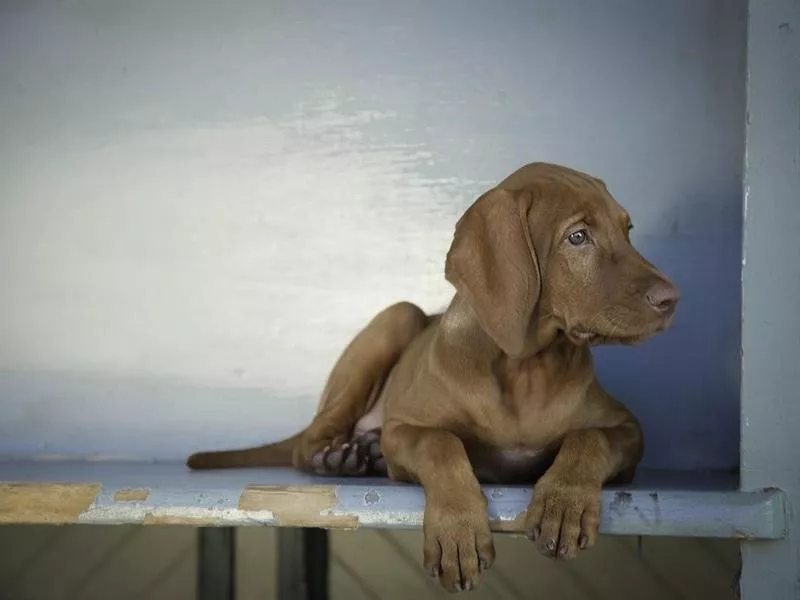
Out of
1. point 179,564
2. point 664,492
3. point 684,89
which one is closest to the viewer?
point 664,492

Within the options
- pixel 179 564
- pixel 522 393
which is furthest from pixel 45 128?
pixel 522 393

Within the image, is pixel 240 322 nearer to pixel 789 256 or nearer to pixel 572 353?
pixel 572 353

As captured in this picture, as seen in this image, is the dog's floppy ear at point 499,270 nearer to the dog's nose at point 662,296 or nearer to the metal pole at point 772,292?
the dog's nose at point 662,296

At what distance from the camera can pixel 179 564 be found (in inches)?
150

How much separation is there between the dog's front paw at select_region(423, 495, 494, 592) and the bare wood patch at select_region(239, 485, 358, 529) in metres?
0.20

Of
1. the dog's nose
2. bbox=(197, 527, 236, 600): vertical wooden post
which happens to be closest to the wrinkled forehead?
the dog's nose

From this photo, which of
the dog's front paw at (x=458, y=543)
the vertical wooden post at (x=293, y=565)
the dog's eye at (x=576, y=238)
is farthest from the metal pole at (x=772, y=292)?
the vertical wooden post at (x=293, y=565)

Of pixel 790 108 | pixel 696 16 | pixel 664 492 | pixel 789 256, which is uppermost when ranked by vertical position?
pixel 696 16

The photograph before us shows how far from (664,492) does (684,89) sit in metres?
1.56

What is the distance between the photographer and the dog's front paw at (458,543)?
183 centimetres

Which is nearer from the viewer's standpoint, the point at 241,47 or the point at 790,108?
the point at 790,108

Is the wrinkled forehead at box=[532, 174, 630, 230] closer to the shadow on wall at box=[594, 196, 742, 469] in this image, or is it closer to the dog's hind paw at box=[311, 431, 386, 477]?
the dog's hind paw at box=[311, 431, 386, 477]

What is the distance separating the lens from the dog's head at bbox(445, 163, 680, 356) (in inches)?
79.6

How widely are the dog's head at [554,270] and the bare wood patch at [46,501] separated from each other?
84 cm
